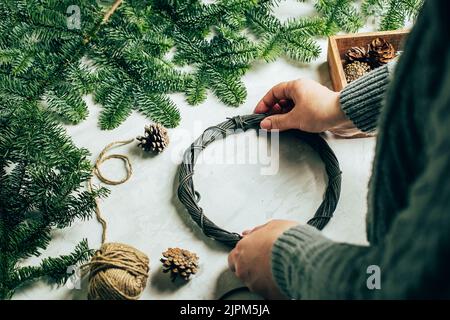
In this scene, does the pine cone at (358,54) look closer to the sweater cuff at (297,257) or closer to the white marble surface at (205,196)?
the white marble surface at (205,196)

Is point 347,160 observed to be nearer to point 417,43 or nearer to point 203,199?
point 203,199

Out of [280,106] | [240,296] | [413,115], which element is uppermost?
[280,106]

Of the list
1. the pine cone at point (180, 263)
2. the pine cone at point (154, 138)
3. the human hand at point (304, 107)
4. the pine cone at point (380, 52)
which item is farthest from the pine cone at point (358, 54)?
the pine cone at point (180, 263)

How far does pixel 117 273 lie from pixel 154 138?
A: 33cm

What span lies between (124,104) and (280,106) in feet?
1.21

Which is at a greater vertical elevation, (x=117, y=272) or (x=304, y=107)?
(x=304, y=107)

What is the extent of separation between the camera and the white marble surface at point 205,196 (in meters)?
1.04

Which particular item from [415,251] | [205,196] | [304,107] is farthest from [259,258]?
[415,251]

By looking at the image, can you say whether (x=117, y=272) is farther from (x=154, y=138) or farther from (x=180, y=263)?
(x=154, y=138)

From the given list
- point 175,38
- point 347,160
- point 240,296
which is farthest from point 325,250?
point 175,38

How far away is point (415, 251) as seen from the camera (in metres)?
0.43

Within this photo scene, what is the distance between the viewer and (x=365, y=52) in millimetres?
1197

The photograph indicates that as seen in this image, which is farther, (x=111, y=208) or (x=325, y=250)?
(x=111, y=208)

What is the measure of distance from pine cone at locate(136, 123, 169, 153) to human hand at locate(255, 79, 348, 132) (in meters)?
0.23
